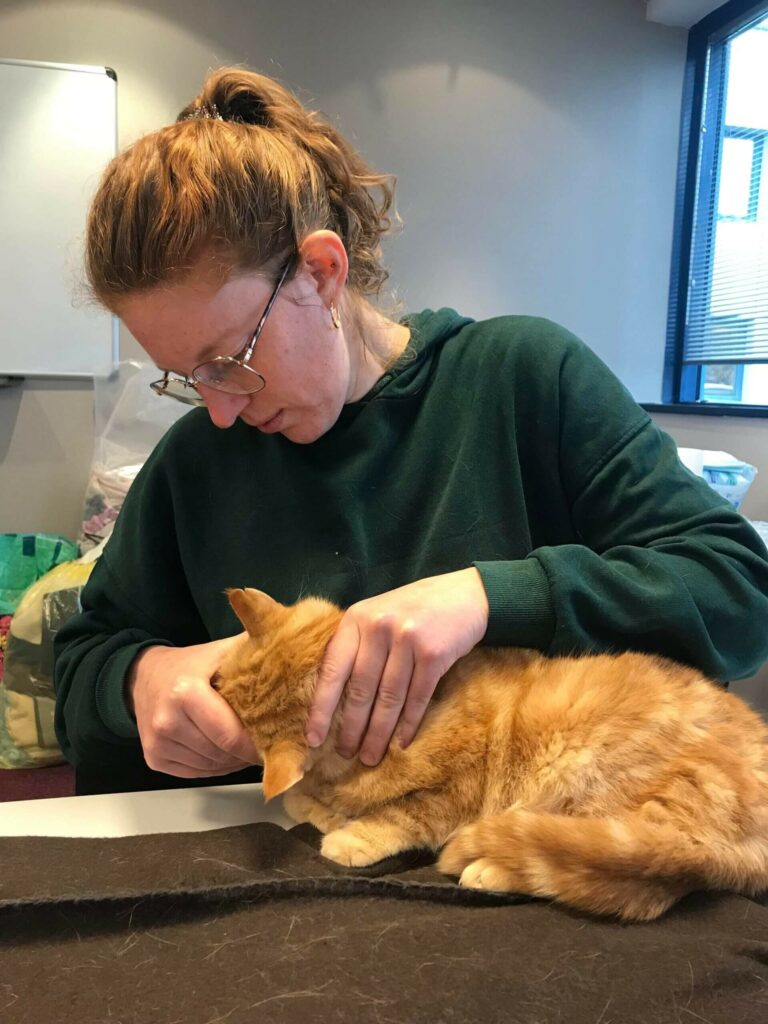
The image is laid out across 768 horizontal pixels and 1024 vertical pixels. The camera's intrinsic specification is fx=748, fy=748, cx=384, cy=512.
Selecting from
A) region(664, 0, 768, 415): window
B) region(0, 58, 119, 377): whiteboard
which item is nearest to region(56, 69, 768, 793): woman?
region(0, 58, 119, 377): whiteboard

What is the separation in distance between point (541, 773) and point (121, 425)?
2734mm

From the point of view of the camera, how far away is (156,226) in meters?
0.86

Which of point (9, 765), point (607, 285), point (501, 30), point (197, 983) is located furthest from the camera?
point (607, 285)

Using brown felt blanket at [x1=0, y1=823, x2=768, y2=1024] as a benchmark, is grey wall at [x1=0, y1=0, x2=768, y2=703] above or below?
above

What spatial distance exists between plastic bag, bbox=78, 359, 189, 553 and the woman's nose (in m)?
2.18

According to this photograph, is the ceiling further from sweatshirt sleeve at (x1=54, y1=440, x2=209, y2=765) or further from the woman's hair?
sweatshirt sleeve at (x1=54, y1=440, x2=209, y2=765)

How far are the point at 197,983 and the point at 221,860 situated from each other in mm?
188

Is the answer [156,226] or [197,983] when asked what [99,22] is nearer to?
[156,226]

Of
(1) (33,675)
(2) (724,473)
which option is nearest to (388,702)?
(1) (33,675)

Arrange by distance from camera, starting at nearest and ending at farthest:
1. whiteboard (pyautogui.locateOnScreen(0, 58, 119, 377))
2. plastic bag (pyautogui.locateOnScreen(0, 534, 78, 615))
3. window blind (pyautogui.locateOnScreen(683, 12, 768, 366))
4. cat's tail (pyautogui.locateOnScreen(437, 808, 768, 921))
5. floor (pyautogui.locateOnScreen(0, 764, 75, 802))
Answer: cat's tail (pyautogui.locateOnScreen(437, 808, 768, 921)) → floor (pyautogui.locateOnScreen(0, 764, 75, 802)) → plastic bag (pyautogui.locateOnScreen(0, 534, 78, 615)) → whiteboard (pyautogui.locateOnScreen(0, 58, 119, 377)) → window blind (pyautogui.locateOnScreen(683, 12, 768, 366))

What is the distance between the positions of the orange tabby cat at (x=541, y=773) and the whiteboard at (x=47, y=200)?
2.50m

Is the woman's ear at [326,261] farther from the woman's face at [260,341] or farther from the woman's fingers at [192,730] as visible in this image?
the woman's fingers at [192,730]

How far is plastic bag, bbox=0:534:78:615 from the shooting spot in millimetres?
2875

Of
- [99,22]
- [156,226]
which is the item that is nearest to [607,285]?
[99,22]
